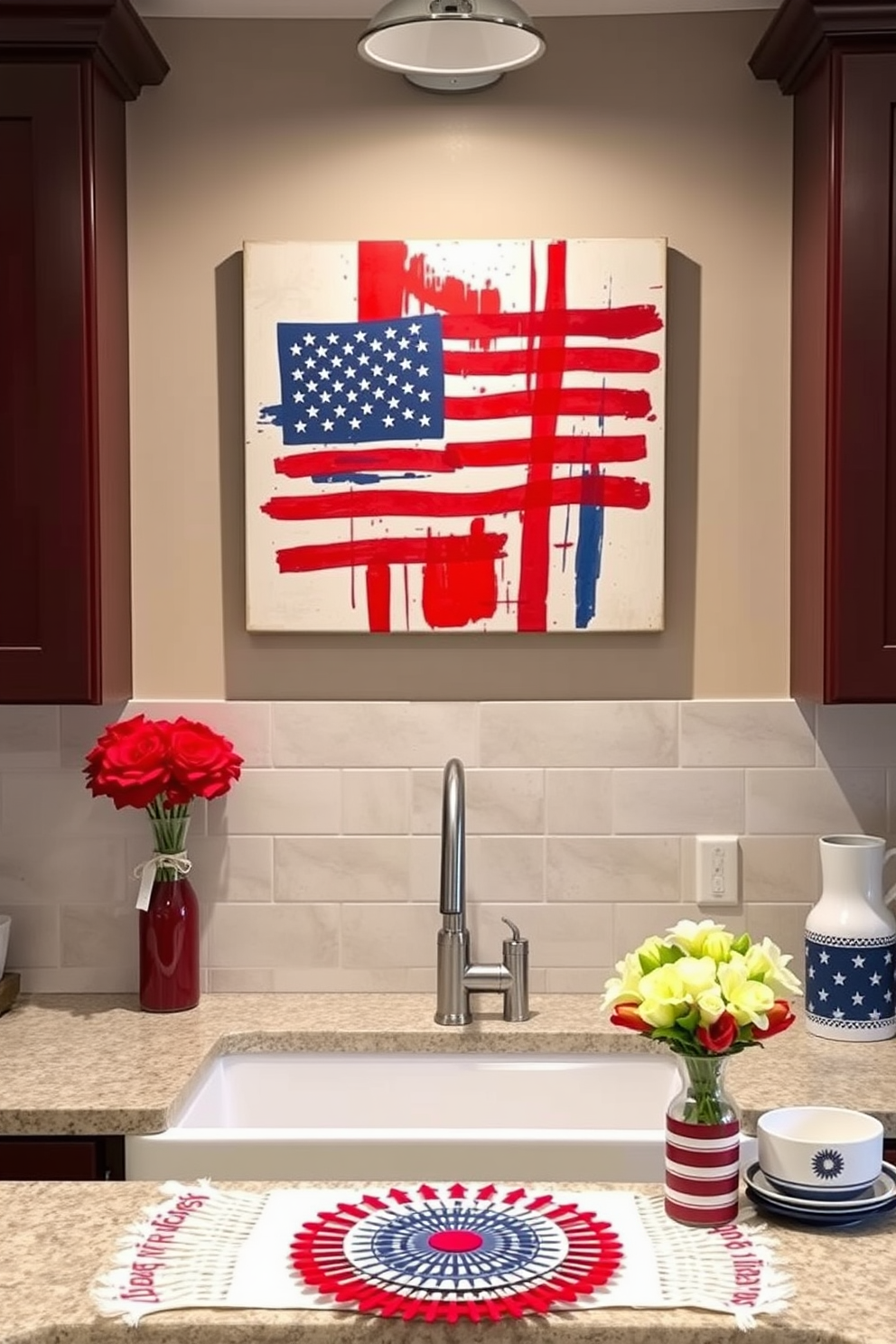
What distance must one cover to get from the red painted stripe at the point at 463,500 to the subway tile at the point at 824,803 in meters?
0.54

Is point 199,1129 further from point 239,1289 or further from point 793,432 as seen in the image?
point 793,432

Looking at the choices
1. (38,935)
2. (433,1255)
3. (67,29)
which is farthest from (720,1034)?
(67,29)

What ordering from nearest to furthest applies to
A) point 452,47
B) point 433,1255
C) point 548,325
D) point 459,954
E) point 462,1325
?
point 462,1325 → point 433,1255 → point 452,47 → point 459,954 → point 548,325

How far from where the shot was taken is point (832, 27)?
230cm

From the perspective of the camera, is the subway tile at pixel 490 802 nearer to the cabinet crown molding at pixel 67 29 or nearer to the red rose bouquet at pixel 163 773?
the red rose bouquet at pixel 163 773

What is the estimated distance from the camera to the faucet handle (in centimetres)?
242

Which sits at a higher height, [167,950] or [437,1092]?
[167,950]

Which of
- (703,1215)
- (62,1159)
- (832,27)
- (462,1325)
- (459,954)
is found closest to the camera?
(462,1325)

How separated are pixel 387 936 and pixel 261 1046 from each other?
0.32 m

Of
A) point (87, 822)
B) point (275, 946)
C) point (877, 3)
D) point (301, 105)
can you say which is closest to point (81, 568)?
point (87, 822)

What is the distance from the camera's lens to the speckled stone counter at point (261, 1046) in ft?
6.78

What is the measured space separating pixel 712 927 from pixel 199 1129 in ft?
3.07

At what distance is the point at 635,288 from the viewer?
2.58 m

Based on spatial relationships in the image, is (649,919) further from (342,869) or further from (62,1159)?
(62,1159)
